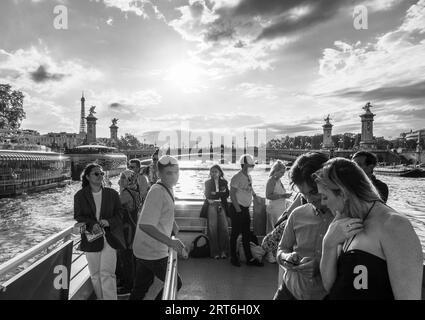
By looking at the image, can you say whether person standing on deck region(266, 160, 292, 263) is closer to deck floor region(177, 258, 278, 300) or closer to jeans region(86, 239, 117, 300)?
deck floor region(177, 258, 278, 300)

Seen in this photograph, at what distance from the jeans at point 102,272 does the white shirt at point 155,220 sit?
833 millimetres

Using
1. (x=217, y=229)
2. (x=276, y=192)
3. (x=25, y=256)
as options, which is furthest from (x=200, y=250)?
(x=25, y=256)

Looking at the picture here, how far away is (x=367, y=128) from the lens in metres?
102

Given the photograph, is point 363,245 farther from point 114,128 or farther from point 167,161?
point 114,128

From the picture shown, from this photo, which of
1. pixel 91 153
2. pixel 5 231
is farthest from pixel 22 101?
pixel 5 231

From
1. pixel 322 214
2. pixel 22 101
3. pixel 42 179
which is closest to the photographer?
pixel 322 214

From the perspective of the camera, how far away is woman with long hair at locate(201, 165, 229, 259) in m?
6.20

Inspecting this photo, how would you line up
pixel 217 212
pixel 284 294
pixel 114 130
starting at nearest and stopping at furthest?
pixel 284 294 < pixel 217 212 < pixel 114 130

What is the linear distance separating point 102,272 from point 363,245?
3.30 m

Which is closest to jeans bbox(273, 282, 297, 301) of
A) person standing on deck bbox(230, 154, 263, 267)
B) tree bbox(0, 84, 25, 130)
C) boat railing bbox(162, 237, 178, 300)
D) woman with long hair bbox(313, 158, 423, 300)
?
woman with long hair bbox(313, 158, 423, 300)

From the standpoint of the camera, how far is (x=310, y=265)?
1.97m
